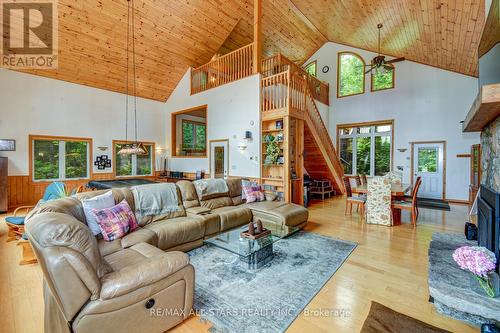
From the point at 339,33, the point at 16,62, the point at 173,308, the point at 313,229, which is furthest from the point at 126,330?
the point at 339,33

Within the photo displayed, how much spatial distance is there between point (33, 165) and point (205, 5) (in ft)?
22.7

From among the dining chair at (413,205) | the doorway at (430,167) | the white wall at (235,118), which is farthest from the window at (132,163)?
the doorway at (430,167)

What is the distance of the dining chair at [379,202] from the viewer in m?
4.84

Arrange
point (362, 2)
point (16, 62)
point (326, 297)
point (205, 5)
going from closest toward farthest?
point (326, 297)
point (362, 2)
point (16, 62)
point (205, 5)

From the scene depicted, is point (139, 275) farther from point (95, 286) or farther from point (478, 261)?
point (478, 261)

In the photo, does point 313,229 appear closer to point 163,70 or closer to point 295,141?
point 295,141

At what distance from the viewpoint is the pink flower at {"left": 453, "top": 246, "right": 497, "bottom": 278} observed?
6.55ft

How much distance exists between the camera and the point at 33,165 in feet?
22.0

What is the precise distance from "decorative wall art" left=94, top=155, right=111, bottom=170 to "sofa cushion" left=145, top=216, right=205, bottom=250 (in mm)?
6001

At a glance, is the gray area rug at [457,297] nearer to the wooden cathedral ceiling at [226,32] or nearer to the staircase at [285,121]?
the staircase at [285,121]

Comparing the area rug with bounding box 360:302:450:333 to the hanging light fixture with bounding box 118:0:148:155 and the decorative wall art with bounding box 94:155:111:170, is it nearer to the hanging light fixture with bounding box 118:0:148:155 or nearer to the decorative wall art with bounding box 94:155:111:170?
the hanging light fixture with bounding box 118:0:148:155

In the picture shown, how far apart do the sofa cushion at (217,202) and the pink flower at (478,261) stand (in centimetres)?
352

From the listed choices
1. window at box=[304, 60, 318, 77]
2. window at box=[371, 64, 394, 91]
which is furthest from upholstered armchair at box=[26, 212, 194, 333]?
window at box=[304, 60, 318, 77]

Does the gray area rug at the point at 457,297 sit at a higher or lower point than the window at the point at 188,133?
lower
